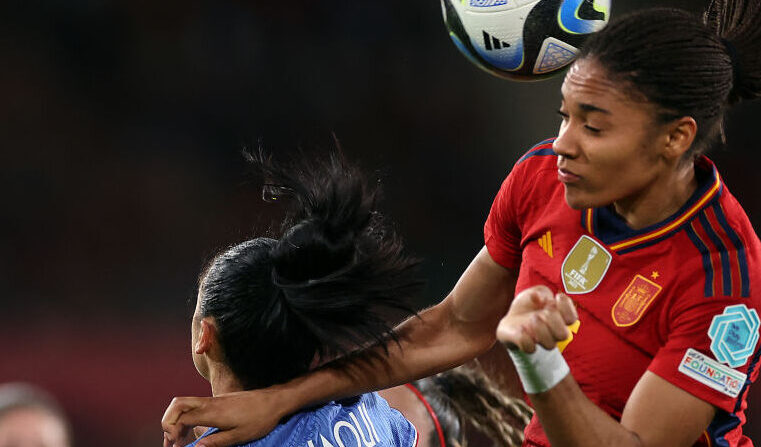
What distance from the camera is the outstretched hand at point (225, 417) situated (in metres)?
1.63

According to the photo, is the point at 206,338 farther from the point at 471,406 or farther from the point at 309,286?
the point at 471,406

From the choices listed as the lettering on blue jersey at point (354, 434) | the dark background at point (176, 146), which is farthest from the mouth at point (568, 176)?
the dark background at point (176, 146)

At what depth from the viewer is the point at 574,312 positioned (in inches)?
55.6

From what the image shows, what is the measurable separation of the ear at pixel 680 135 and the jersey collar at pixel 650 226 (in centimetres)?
11

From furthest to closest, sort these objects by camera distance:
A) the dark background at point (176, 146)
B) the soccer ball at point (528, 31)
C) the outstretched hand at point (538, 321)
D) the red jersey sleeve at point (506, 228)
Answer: the dark background at point (176, 146) → the soccer ball at point (528, 31) → the red jersey sleeve at point (506, 228) → the outstretched hand at point (538, 321)

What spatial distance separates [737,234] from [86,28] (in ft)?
15.4

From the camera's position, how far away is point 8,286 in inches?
195

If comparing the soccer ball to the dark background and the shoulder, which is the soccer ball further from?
the dark background

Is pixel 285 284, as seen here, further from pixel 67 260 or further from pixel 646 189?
pixel 67 260

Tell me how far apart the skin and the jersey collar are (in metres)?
0.02

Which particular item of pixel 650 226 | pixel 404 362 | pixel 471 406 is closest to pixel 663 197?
pixel 650 226

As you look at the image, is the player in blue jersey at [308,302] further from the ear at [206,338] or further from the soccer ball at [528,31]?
the soccer ball at [528,31]

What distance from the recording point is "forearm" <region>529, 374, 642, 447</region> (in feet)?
4.93

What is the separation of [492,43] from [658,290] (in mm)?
865
